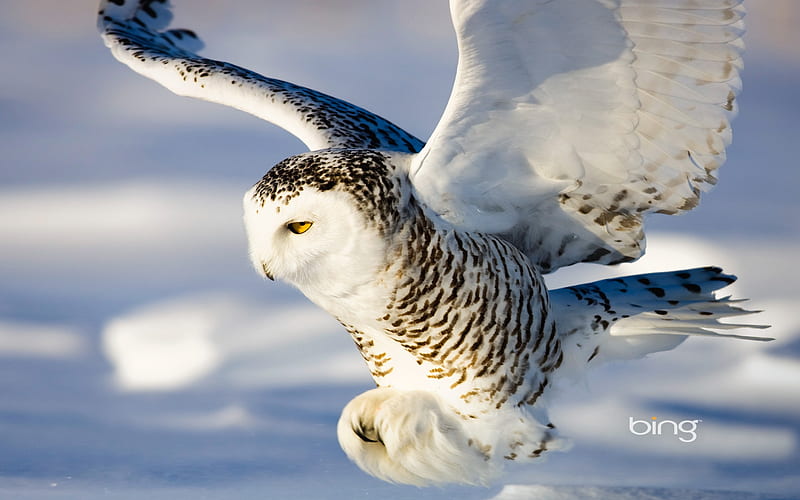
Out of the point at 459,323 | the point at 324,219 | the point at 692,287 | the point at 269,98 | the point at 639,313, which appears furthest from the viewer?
the point at 269,98

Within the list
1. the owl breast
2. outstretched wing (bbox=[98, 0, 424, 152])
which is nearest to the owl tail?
the owl breast

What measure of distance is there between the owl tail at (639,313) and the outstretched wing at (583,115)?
0.22m

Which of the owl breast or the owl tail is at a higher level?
the owl tail

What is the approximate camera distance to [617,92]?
112 inches

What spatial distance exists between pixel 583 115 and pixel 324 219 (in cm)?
83

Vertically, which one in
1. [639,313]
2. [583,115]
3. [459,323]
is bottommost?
[459,323]

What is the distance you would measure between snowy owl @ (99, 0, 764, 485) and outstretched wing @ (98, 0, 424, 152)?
0.19 ft

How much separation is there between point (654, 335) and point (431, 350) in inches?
36.3

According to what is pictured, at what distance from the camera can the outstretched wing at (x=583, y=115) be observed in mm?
2643

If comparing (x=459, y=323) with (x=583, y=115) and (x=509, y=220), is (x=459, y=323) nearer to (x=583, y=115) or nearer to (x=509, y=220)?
(x=509, y=220)

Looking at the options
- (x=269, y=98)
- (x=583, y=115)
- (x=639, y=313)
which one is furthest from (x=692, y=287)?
(x=269, y=98)

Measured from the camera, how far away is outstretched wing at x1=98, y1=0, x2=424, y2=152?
3650 millimetres

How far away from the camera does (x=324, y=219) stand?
9.01 ft

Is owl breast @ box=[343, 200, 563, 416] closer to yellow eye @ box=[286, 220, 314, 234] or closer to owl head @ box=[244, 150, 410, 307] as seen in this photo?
owl head @ box=[244, 150, 410, 307]
